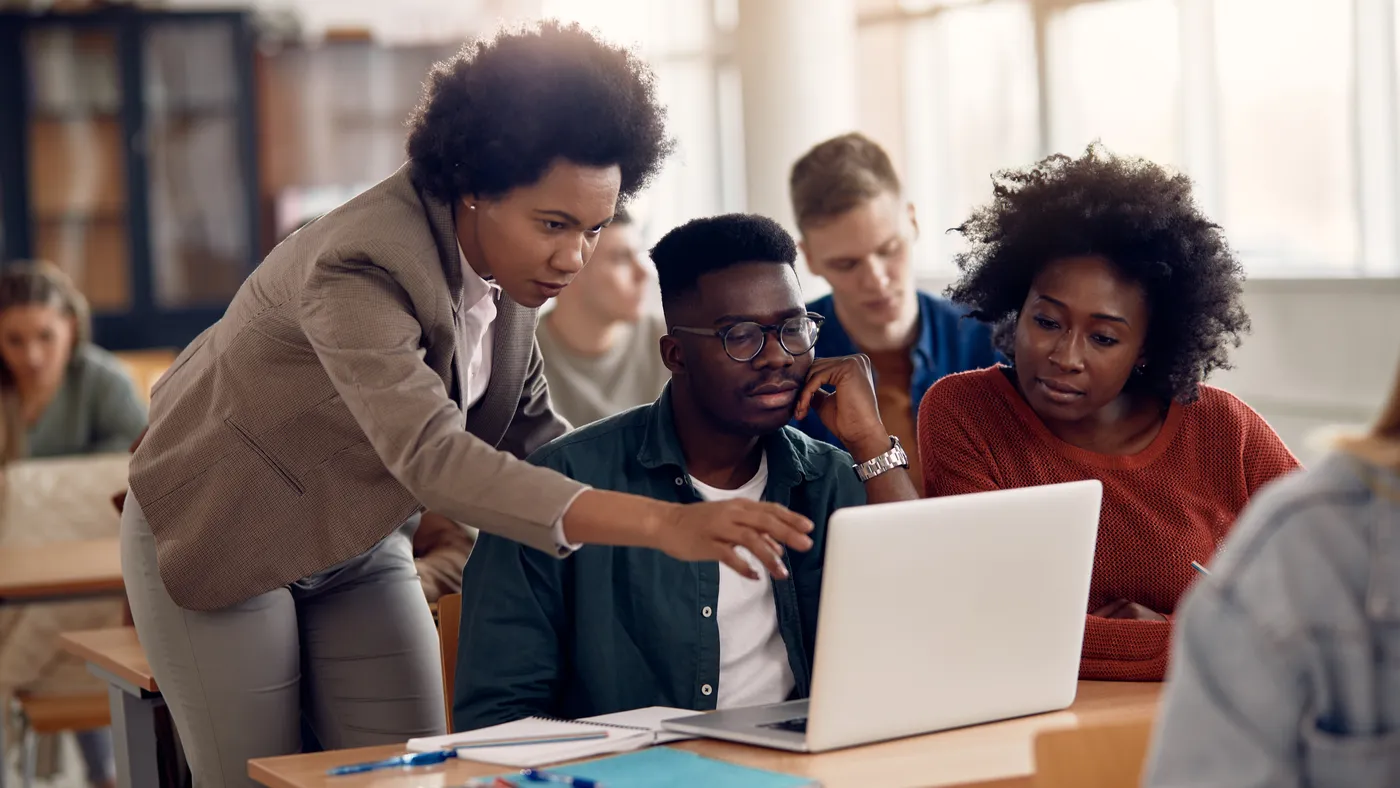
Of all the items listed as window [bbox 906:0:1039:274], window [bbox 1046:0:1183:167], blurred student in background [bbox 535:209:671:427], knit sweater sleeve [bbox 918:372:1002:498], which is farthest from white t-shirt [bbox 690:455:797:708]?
window [bbox 906:0:1039:274]

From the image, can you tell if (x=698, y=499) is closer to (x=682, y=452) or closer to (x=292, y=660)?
(x=682, y=452)

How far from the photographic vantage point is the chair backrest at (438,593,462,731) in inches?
82.0

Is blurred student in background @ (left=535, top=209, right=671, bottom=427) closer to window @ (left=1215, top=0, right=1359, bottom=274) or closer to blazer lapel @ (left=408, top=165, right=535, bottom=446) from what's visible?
blazer lapel @ (left=408, top=165, right=535, bottom=446)

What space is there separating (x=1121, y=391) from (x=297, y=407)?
1143mm

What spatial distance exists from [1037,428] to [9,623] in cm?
257

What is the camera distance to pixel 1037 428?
2186 millimetres

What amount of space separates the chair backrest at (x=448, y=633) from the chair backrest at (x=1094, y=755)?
98 cm

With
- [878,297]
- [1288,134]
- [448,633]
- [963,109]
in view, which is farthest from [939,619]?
[963,109]

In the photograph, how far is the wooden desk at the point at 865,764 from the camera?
1.49 meters

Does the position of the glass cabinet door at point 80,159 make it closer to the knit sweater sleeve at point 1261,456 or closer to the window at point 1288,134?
the window at point 1288,134

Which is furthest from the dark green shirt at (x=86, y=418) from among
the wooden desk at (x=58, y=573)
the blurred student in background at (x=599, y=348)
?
the blurred student in background at (x=599, y=348)

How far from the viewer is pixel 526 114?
1.88 metres

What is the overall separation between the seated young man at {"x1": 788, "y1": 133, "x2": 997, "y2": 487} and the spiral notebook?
1408mm

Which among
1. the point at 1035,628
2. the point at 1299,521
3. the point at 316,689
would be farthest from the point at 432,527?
the point at 1299,521
